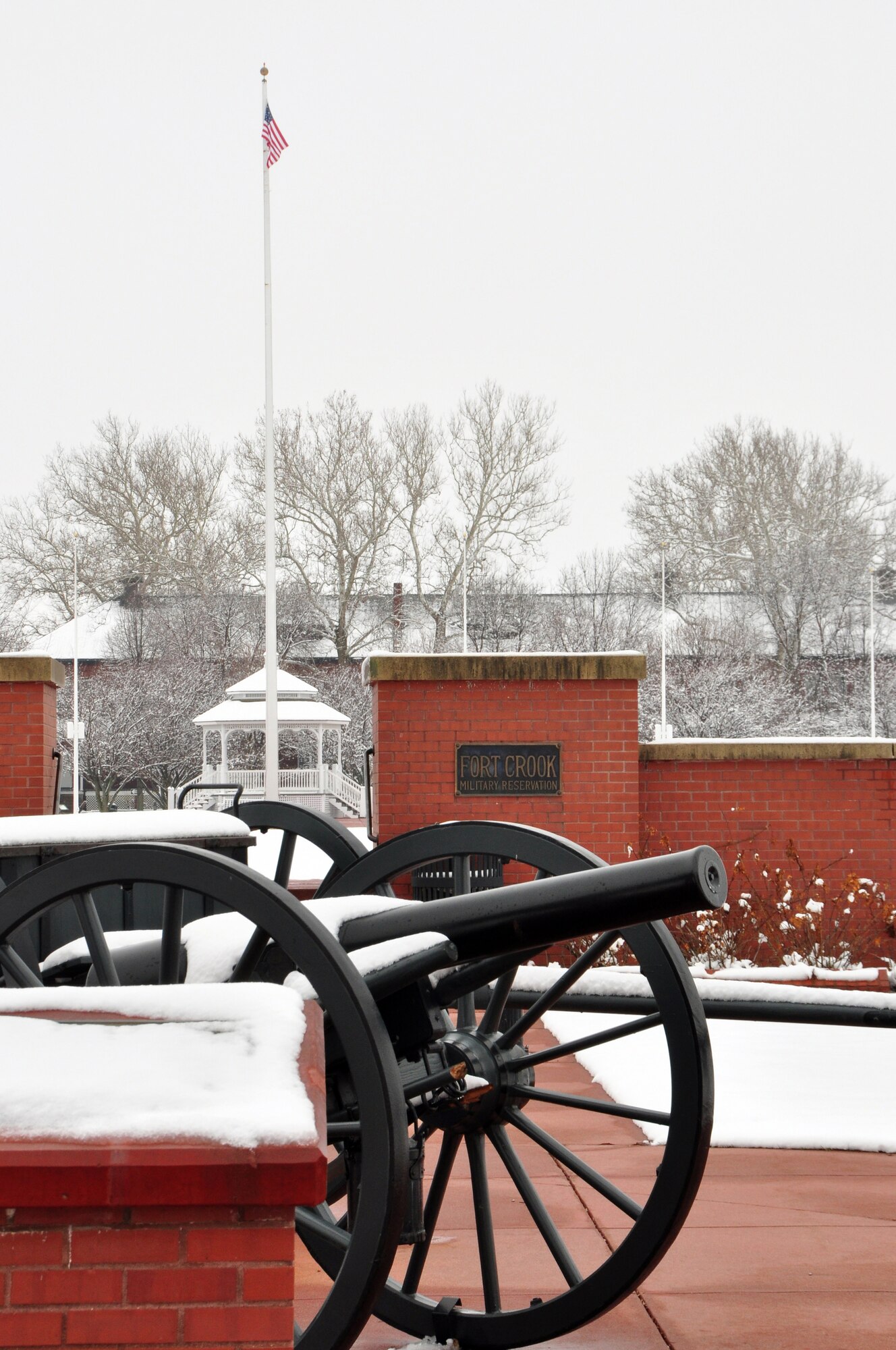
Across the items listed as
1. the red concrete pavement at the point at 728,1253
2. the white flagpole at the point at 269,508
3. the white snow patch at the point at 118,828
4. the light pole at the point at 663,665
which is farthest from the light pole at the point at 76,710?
the red concrete pavement at the point at 728,1253

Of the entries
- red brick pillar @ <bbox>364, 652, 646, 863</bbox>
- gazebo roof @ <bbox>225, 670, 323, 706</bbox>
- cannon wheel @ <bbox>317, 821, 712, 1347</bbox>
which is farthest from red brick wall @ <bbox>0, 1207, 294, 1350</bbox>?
gazebo roof @ <bbox>225, 670, 323, 706</bbox>

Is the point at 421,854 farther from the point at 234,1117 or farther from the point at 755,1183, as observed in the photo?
the point at 755,1183

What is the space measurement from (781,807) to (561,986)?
6996 mm

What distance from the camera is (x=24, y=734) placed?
30.0 ft

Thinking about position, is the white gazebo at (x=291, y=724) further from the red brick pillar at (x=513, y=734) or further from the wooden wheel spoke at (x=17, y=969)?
the wooden wheel spoke at (x=17, y=969)

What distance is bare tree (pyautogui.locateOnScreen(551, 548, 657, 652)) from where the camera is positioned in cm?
4875

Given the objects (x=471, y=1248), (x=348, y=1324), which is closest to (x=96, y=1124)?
(x=348, y=1324)

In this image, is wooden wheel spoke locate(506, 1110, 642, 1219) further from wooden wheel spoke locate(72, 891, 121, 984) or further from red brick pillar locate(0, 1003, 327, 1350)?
red brick pillar locate(0, 1003, 327, 1350)

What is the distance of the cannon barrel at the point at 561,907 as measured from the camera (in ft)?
7.61

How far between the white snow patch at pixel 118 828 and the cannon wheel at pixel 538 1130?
91 centimetres

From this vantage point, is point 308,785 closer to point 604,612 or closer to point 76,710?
point 76,710

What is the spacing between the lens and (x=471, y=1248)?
149 inches

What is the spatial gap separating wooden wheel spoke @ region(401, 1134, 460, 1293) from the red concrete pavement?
0.60ft

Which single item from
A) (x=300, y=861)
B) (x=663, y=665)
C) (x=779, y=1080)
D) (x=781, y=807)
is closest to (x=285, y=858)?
(x=779, y=1080)
